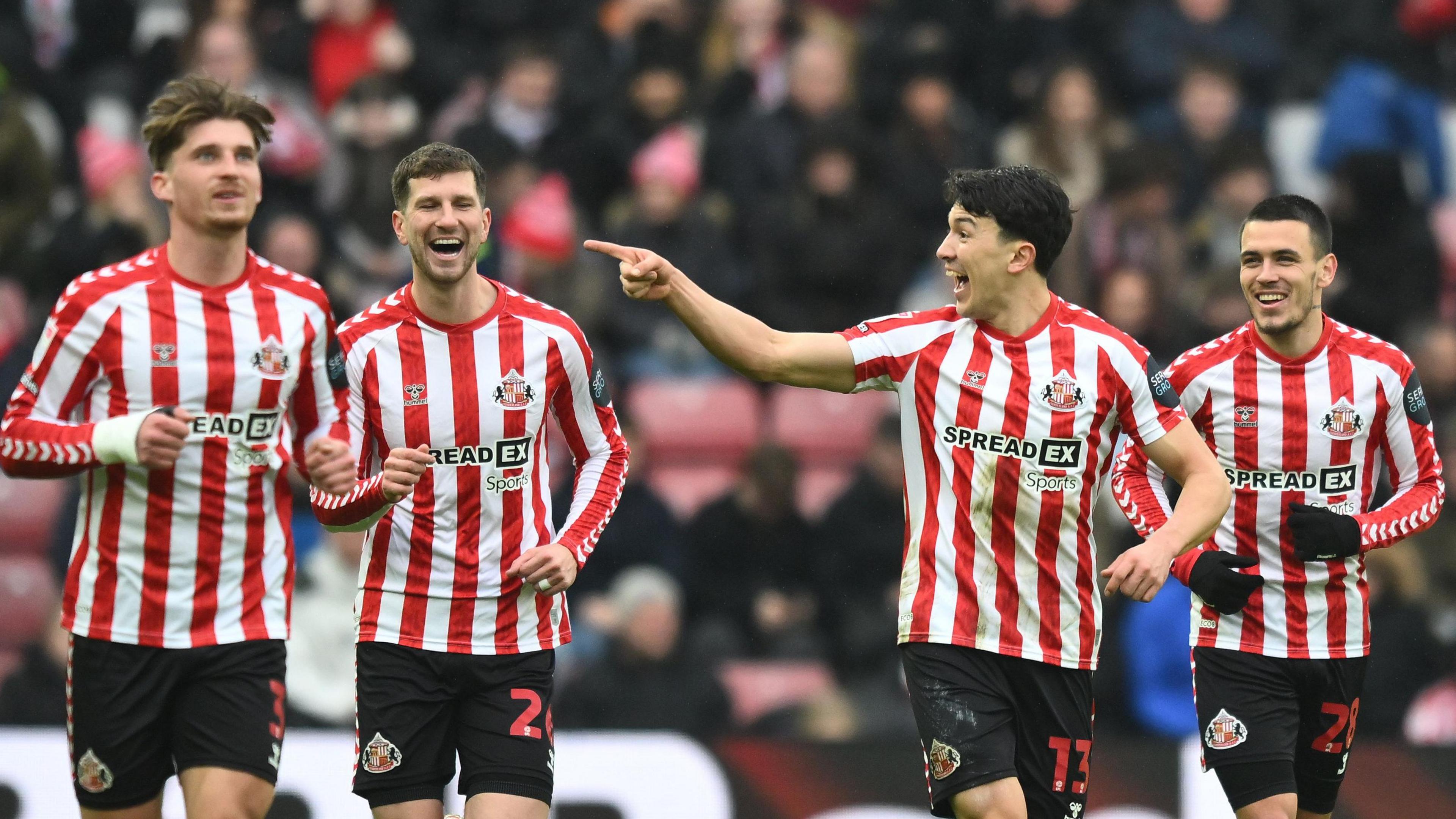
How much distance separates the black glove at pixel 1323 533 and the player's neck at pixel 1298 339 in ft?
1.86

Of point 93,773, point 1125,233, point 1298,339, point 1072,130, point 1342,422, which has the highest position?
point 1072,130

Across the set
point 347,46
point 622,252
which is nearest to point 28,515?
point 347,46

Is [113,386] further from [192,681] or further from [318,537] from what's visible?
[318,537]

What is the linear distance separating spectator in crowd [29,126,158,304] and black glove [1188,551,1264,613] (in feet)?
21.0

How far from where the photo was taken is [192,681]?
555 centimetres

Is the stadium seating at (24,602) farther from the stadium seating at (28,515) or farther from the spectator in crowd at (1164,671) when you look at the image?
the spectator in crowd at (1164,671)

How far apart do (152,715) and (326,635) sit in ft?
11.9

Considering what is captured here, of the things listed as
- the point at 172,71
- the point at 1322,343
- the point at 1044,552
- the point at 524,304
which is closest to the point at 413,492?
the point at 524,304

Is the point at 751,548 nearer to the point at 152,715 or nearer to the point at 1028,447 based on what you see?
the point at 1028,447

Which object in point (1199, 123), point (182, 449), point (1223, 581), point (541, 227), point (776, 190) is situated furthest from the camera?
point (1199, 123)

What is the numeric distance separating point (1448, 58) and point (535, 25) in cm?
591

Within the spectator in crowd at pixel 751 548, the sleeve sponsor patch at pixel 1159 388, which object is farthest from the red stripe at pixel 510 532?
the spectator in crowd at pixel 751 548

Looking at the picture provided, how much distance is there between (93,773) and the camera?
5523mm

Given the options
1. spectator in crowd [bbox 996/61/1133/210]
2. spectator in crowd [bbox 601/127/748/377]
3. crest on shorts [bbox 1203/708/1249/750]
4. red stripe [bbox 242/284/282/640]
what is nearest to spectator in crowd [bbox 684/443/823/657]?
spectator in crowd [bbox 601/127/748/377]
